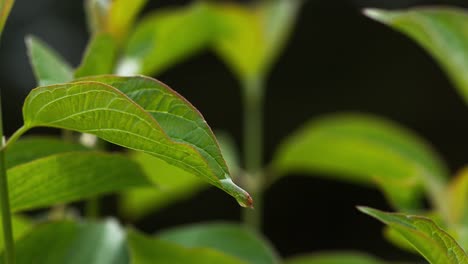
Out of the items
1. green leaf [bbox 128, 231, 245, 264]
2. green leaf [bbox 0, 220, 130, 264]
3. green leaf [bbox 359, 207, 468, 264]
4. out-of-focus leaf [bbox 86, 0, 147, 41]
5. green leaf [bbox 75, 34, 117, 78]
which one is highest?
out-of-focus leaf [bbox 86, 0, 147, 41]

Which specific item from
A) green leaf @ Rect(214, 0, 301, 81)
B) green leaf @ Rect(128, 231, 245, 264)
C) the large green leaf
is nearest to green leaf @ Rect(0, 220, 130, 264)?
green leaf @ Rect(128, 231, 245, 264)

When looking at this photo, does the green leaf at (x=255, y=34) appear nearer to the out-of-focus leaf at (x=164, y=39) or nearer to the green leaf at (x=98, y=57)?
the out-of-focus leaf at (x=164, y=39)

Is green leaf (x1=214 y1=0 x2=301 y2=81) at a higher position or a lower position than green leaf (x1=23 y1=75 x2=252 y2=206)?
higher

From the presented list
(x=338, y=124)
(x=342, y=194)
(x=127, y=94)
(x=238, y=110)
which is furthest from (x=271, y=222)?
(x=127, y=94)

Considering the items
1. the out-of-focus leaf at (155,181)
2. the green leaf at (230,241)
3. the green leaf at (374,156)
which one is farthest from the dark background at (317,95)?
the green leaf at (230,241)

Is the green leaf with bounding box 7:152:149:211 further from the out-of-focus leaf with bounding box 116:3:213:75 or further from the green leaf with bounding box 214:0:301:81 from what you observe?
the green leaf with bounding box 214:0:301:81

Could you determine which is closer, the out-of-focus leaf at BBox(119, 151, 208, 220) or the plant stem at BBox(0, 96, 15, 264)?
the plant stem at BBox(0, 96, 15, 264)

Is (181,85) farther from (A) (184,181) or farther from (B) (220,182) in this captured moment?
(B) (220,182)
